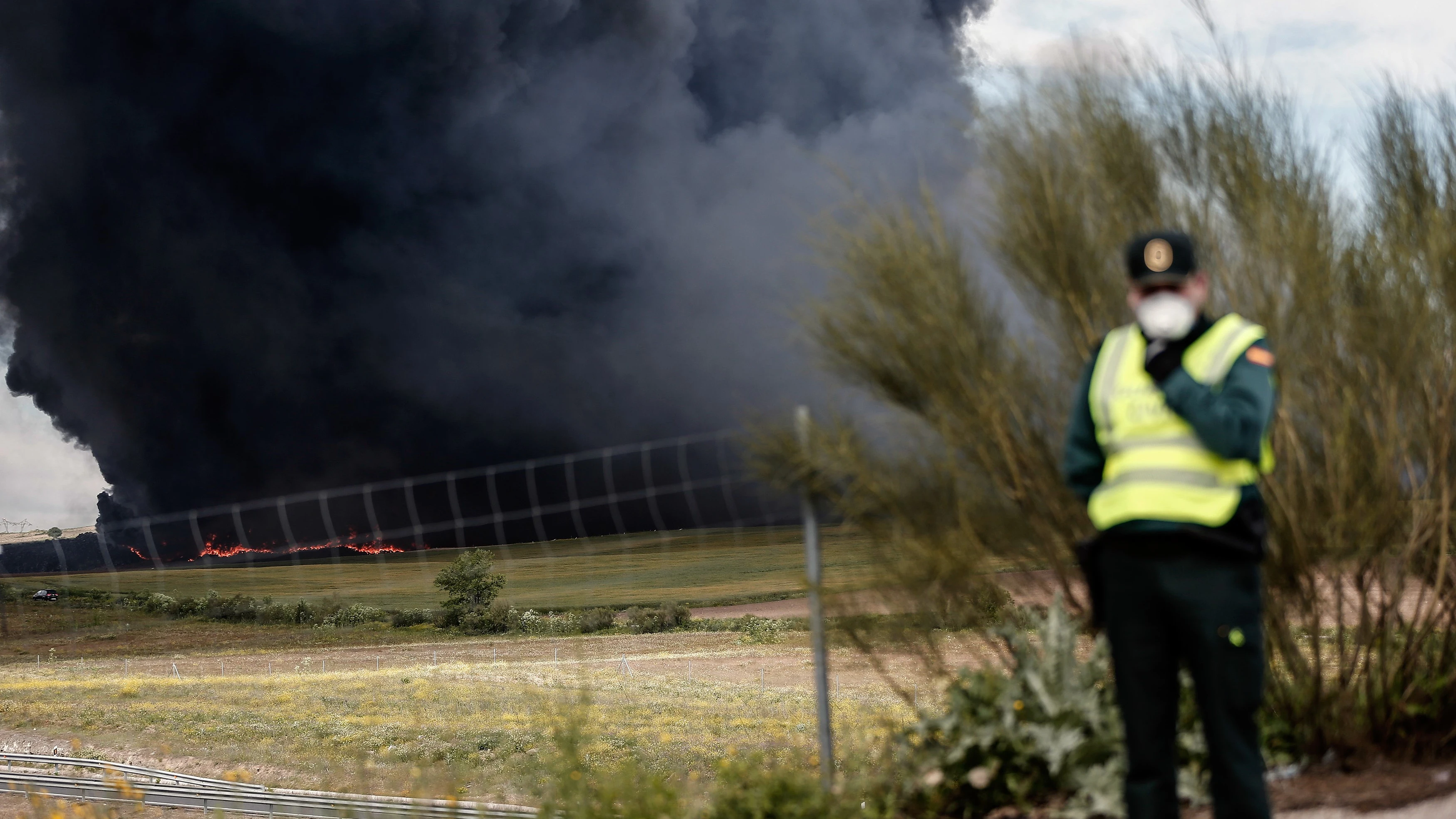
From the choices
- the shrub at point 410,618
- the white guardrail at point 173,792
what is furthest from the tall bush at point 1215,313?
the shrub at point 410,618

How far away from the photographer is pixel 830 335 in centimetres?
492

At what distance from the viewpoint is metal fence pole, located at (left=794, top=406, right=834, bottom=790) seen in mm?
4379

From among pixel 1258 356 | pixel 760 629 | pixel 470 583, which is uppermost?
pixel 1258 356

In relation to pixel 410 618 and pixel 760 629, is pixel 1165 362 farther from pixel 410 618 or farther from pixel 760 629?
pixel 410 618

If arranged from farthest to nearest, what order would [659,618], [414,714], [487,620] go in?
[487,620] → [659,618] → [414,714]

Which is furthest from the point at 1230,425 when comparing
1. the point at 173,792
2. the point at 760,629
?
the point at 760,629

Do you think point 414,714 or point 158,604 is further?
point 158,604

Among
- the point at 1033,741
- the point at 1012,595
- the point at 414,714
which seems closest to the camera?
the point at 1033,741

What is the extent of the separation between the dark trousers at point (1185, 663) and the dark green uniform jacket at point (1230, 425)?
6 cm

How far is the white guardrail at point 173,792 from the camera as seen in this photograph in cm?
1004

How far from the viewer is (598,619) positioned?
159 feet

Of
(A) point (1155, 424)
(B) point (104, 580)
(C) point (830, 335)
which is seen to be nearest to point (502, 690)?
(B) point (104, 580)

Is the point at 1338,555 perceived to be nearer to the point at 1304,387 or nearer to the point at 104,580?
the point at 1304,387

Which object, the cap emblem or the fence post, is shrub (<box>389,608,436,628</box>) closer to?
the fence post
